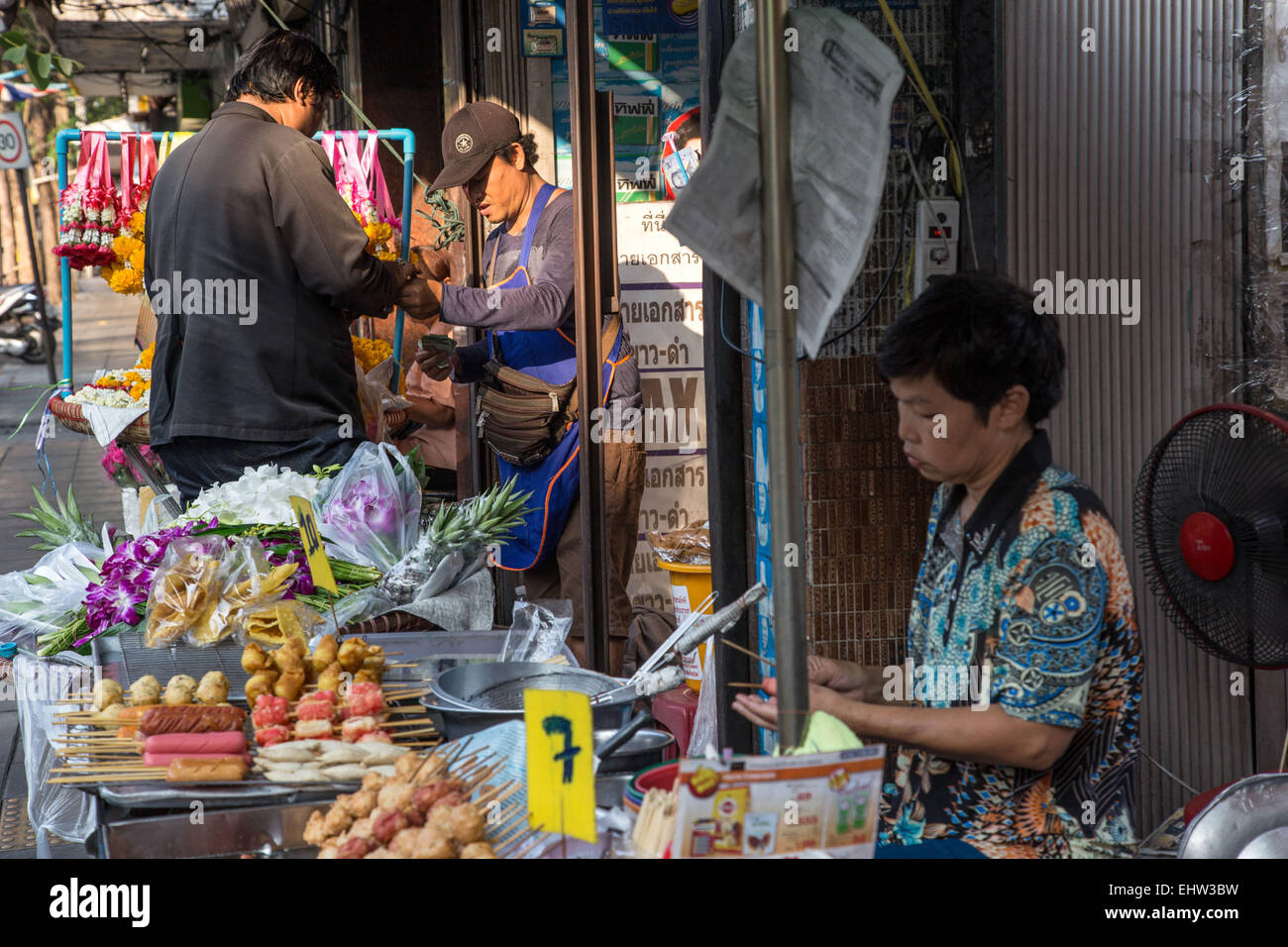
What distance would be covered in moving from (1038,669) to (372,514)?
84.3 inches

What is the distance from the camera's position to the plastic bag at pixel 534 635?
9.75ft

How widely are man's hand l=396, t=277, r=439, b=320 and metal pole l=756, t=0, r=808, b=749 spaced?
2820 mm

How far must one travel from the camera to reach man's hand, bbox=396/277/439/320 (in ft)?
14.4

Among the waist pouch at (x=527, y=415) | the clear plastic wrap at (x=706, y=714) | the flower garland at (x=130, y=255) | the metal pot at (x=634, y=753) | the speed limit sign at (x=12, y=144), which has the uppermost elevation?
the speed limit sign at (x=12, y=144)

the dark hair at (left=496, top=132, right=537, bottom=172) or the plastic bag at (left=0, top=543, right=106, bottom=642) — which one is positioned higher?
the dark hair at (left=496, top=132, right=537, bottom=172)

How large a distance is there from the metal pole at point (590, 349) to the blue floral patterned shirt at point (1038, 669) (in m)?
1.95

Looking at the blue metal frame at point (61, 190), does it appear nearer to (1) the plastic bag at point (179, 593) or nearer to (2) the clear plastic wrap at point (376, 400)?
(2) the clear plastic wrap at point (376, 400)

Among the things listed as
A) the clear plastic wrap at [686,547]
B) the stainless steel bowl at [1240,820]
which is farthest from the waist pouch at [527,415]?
the stainless steel bowl at [1240,820]

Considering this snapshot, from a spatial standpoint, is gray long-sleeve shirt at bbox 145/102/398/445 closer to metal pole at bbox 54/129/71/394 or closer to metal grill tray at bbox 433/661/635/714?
metal grill tray at bbox 433/661/635/714

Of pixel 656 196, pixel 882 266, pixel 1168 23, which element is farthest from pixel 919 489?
pixel 656 196

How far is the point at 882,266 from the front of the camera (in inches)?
127

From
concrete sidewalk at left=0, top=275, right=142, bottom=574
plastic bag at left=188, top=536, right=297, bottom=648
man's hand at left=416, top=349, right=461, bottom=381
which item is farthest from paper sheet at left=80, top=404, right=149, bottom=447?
plastic bag at left=188, top=536, right=297, bottom=648

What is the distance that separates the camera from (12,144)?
570 inches
